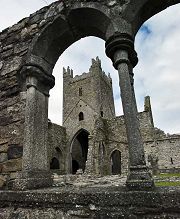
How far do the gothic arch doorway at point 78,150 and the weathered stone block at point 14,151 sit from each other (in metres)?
20.9

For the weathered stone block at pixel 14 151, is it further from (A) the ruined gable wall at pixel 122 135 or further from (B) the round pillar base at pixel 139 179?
(A) the ruined gable wall at pixel 122 135

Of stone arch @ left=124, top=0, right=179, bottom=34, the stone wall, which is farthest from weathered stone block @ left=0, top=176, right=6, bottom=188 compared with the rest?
the stone wall

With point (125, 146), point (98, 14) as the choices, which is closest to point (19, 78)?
point (98, 14)

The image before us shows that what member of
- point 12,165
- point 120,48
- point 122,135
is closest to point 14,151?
point 12,165

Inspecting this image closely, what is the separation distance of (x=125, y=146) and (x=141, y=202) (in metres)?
17.0

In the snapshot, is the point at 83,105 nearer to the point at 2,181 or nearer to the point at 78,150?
the point at 78,150

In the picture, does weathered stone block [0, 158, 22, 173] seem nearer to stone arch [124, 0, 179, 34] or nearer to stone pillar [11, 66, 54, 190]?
stone pillar [11, 66, 54, 190]

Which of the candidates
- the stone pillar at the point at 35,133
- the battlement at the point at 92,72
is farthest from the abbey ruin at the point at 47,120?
the battlement at the point at 92,72

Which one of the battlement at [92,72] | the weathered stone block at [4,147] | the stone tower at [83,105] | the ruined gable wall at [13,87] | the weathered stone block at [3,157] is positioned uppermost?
the battlement at [92,72]

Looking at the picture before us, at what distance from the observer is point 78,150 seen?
2584 centimetres

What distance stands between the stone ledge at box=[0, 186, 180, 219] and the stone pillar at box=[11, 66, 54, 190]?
322mm

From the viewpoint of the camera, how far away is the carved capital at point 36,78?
2.95 m

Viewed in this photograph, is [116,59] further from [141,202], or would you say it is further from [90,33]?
[141,202]

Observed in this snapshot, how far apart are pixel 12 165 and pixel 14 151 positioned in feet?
0.62
